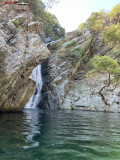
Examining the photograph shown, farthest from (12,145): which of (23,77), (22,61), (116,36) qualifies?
(116,36)

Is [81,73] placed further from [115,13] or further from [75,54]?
[115,13]

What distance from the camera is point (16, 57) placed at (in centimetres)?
1101

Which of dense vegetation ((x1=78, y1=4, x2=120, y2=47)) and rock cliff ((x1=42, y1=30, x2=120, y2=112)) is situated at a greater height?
dense vegetation ((x1=78, y1=4, x2=120, y2=47))

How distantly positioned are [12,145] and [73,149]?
65.3 inches

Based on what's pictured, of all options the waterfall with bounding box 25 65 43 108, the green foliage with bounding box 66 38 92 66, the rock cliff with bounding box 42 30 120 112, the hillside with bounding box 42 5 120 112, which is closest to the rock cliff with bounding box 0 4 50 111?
the waterfall with bounding box 25 65 43 108

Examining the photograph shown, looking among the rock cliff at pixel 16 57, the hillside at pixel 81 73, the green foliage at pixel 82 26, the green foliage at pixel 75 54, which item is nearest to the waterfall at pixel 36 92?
the hillside at pixel 81 73

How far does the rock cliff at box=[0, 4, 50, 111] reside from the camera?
10246 millimetres

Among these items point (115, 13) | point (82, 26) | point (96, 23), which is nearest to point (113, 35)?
point (96, 23)

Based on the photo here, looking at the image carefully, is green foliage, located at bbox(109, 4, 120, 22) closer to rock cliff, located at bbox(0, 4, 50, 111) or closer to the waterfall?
the waterfall

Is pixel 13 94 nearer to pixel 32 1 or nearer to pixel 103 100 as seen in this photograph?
pixel 103 100

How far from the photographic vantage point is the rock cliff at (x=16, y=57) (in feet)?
33.6

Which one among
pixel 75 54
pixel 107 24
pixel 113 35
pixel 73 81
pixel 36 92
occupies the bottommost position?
pixel 36 92

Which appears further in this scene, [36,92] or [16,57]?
[36,92]

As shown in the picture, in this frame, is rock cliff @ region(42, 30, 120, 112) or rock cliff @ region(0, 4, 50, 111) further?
rock cliff @ region(42, 30, 120, 112)
